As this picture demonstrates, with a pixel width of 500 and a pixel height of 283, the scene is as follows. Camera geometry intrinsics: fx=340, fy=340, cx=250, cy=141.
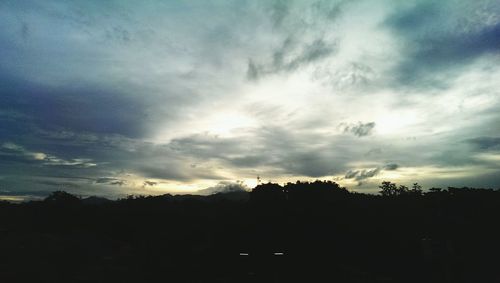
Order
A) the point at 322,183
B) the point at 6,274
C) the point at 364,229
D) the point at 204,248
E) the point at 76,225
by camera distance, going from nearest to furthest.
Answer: the point at 6,274 → the point at 204,248 → the point at 364,229 → the point at 76,225 → the point at 322,183

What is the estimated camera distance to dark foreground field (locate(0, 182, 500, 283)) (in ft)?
73.8

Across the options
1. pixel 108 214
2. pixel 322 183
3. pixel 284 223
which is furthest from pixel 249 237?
pixel 108 214

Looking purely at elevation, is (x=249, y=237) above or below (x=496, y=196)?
below

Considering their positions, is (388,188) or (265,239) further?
(388,188)

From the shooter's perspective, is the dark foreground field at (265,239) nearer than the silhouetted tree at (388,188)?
Yes

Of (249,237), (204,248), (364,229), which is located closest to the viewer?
(204,248)

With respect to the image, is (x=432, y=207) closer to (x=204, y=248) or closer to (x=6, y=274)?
(x=204, y=248)

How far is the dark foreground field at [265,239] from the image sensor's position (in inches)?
885

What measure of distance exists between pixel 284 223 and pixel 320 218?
13.2ft

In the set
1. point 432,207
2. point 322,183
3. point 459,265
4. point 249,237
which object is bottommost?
point 459,265

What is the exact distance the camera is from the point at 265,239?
98.6ft

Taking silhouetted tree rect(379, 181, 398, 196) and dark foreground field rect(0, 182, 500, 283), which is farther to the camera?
silhouetted tree rect(379, 181, 398, 196)

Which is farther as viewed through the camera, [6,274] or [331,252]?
[331,252]

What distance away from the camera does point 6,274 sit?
20.1 metres
